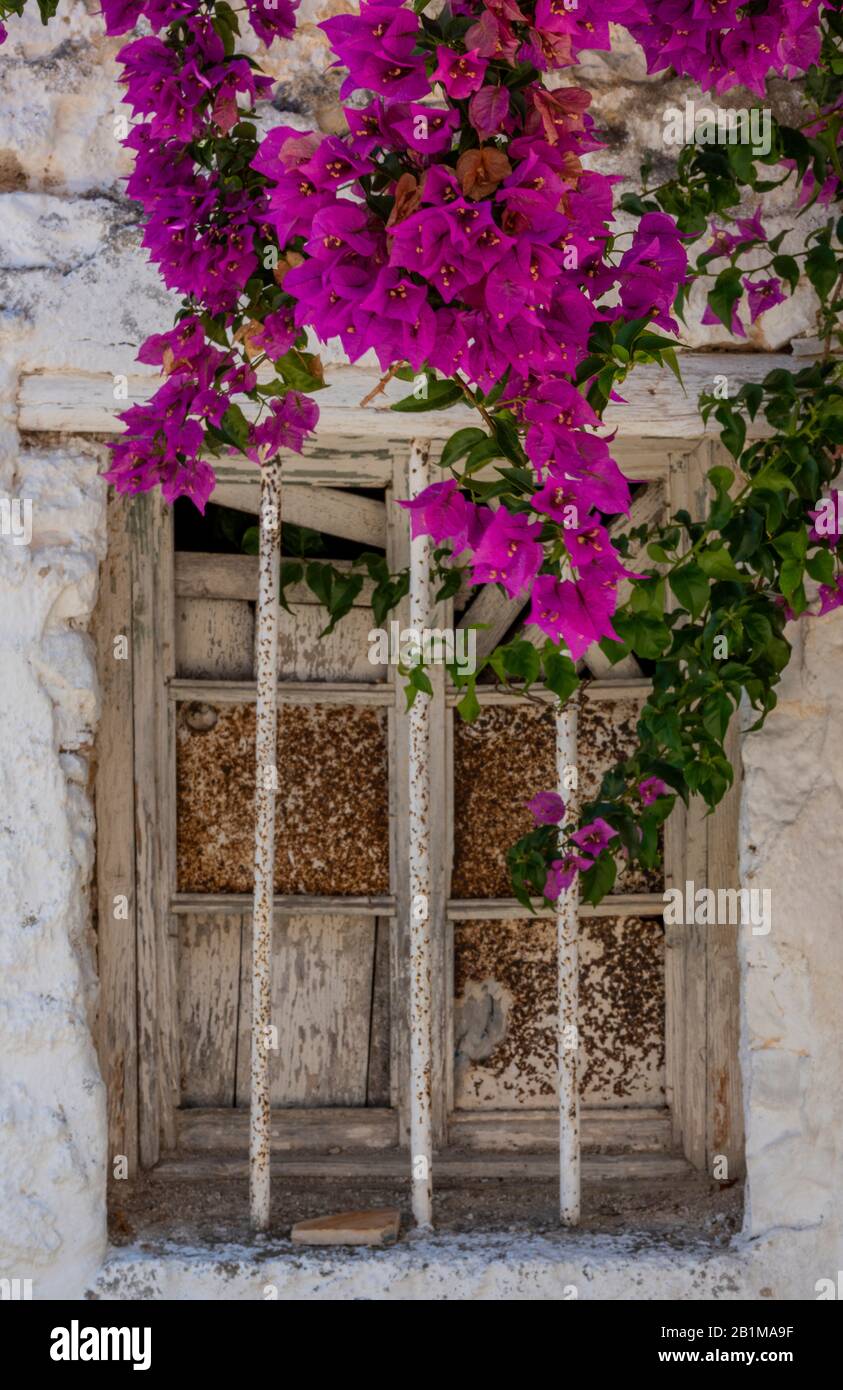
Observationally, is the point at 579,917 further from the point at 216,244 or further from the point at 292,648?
the point at 216,244

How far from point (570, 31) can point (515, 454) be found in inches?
14.4

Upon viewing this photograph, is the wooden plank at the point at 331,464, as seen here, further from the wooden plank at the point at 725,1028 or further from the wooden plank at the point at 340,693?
the wooden plank at the point at 725,1028

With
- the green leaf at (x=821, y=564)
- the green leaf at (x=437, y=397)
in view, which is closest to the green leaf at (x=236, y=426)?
the green leaf at (x=437, y=397)

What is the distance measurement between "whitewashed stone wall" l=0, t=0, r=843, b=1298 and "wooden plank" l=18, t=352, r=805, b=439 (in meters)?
0.03

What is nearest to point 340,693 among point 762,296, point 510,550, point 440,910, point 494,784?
point 494,784

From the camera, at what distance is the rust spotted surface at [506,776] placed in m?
2.67

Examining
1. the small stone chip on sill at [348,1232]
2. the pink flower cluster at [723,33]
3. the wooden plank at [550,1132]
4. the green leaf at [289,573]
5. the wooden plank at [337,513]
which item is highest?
the pink flower cluster at [723,33]

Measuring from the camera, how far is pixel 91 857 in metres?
2.39

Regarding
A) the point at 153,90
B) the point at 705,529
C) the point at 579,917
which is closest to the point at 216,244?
the point at 153,90

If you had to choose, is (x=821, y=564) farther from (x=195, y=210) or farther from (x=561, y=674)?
(x=195, y=210)

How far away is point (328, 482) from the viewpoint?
2.67 meters

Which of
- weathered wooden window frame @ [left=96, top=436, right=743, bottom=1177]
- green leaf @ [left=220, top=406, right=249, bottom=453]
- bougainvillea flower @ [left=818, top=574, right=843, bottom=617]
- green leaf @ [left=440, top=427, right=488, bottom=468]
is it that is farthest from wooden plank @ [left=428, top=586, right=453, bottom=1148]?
green leaf @ [left=440, top=427, right=488, bottom=468]

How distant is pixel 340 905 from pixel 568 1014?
0.48 m

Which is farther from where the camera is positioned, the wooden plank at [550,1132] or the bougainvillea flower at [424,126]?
the wooden plank at [550,1132]
